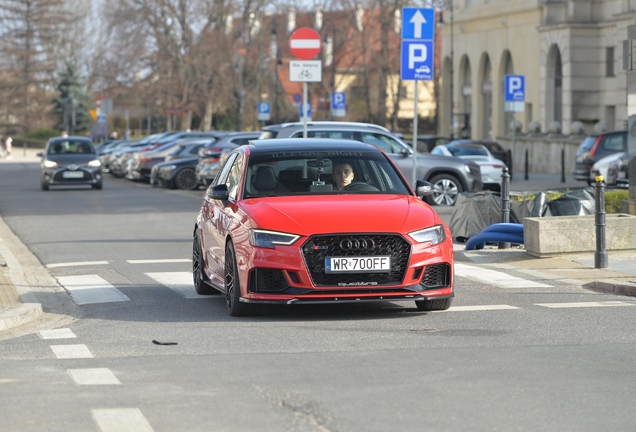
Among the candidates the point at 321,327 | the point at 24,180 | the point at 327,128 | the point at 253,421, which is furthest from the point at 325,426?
the point at 24,180

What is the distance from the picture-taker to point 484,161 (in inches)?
1307

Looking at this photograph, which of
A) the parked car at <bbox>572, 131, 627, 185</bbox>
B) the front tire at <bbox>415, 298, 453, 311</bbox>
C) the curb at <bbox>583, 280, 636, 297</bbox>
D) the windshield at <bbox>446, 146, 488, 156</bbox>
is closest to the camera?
the front tire at <bbox>415, 298, 453, 311</bbox>

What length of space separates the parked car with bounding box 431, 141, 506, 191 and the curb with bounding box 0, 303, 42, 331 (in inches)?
819

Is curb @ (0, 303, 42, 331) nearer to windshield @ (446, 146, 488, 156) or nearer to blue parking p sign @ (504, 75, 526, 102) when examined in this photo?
windshield @ (446, 146, 488, 156)

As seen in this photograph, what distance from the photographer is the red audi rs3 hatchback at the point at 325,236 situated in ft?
33.2

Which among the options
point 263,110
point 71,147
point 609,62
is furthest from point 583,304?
point 263,110

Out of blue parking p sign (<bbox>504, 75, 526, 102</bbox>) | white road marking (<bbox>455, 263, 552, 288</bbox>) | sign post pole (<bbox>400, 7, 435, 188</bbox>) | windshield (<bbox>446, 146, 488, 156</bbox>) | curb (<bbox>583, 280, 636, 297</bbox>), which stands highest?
sign post pole (<bbox>400, 7, 435, 188</bbox>)

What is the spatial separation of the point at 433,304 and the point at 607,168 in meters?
22.9

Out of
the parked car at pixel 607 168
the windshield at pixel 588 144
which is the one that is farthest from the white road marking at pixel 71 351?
the windshield at pixel 588 144

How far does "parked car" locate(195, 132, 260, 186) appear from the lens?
113 feet

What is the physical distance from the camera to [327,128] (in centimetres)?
2647

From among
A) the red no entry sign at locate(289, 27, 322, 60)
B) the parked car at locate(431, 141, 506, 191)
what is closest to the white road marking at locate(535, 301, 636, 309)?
the red no entry sign at locate(289, 27, 322, 60)

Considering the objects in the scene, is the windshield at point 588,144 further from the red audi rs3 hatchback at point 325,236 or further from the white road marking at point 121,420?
the white road marking at point 121,420

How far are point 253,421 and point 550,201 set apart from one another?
12.1 meters
